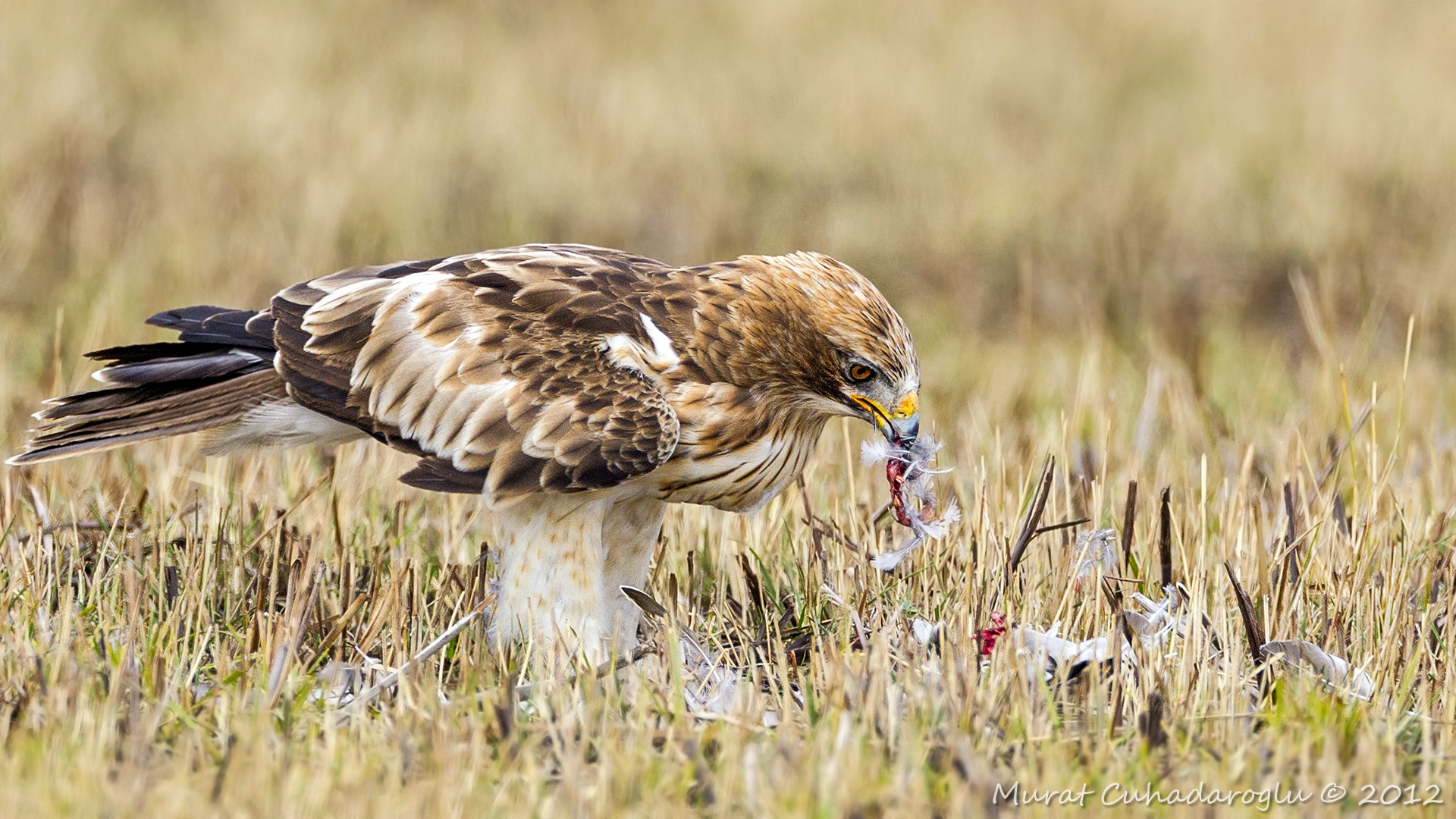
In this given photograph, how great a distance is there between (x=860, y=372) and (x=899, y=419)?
0.15m

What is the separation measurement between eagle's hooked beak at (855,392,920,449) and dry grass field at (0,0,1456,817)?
0.47m

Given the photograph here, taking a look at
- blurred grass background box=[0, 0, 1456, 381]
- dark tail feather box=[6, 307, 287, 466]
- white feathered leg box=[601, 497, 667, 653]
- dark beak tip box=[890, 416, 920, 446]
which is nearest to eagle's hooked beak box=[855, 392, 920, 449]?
dark beak tip box=[890, 416, 920, 446]

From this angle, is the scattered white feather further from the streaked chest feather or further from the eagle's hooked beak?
the streaked chest feather

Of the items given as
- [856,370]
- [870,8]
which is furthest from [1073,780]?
[870,8]

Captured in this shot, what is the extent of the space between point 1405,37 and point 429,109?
310 inches

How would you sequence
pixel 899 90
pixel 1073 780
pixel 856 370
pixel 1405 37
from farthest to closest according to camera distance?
pixel 1405 37
pixel 899 90
pixel 856 370
pixel 1073 780

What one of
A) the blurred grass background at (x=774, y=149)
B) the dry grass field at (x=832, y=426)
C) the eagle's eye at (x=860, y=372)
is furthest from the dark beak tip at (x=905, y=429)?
the blurred grass background at (x=774, y=149)

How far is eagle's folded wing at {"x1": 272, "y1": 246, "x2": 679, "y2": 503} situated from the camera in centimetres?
413

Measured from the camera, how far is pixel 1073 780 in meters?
3.34

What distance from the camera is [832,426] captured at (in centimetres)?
711

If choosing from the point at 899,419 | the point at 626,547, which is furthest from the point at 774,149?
the point at 899,419

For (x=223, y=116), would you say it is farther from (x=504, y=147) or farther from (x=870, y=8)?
(x=870, y=8)

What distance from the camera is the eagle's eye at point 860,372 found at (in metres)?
4.18

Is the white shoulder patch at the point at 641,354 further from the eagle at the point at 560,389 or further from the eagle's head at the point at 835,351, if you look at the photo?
the eagle's head at the point at 835,351
